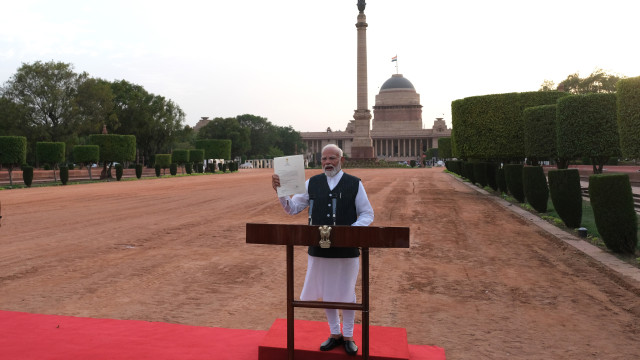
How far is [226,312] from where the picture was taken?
19.4ft

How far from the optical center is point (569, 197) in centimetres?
1214

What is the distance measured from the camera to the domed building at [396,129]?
134625 mm

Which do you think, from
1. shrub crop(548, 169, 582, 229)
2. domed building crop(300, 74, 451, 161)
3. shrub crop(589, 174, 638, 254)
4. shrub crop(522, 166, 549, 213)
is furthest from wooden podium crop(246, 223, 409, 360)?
domed building crop(300, 74, 451, 161)

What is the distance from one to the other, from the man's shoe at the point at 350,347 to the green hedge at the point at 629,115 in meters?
12.0

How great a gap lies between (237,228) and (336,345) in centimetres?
887

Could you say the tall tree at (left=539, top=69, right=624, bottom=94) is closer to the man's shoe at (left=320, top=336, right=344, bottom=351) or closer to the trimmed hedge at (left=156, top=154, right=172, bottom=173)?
the trimmed hedge at (left=156, top=154, right=172, bottom=173)

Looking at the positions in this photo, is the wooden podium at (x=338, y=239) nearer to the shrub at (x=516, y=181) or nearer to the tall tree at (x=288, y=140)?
the shrub at (x=516, y=181)

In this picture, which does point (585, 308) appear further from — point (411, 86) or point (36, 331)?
point (411, 86)

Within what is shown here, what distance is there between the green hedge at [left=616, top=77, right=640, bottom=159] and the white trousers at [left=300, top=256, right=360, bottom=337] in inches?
472

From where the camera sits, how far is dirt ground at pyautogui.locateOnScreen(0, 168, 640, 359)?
5.30 meters

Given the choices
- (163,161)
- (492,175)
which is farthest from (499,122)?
(163,161)

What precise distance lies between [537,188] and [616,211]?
6.88 metres

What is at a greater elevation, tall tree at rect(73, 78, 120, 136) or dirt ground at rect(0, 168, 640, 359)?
tall tree at rect(73, 78, 120, 136)

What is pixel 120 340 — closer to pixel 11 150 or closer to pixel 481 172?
pixel 481 172
